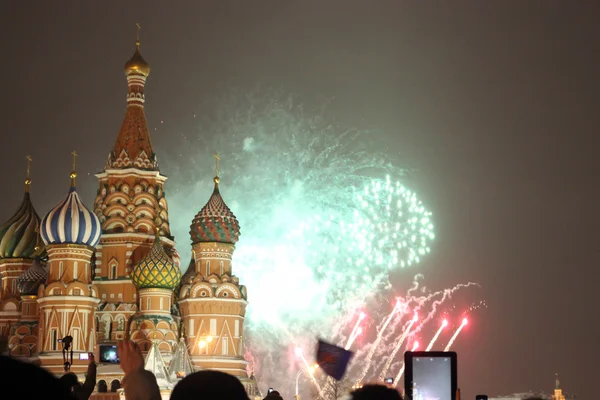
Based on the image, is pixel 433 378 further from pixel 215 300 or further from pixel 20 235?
pixel 20 235

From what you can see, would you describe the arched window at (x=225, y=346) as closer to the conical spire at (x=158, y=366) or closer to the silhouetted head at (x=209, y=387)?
the conical spire at (x=158, y=366)

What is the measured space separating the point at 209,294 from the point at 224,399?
4369 cm

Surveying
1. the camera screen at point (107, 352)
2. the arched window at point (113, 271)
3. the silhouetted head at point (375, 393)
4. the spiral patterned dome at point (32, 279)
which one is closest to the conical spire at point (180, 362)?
the arched window at point (113, 271)

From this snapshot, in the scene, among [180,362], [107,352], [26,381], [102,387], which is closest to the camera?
[26,381]

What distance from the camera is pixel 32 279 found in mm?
47000

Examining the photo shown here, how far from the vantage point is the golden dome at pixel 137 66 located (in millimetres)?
48781

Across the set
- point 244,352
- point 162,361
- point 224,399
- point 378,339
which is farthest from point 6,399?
point 244,352

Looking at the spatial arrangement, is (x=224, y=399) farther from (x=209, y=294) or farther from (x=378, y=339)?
(x=209, y=294)

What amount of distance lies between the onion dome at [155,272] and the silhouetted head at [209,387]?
141ft

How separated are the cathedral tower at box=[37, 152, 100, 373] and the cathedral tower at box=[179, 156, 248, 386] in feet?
13.5

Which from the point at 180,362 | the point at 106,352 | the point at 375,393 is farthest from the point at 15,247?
the point at 375,393

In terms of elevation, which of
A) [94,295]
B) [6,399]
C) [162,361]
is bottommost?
[6,399]

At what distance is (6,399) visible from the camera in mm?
2436

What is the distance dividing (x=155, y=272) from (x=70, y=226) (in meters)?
3.90
